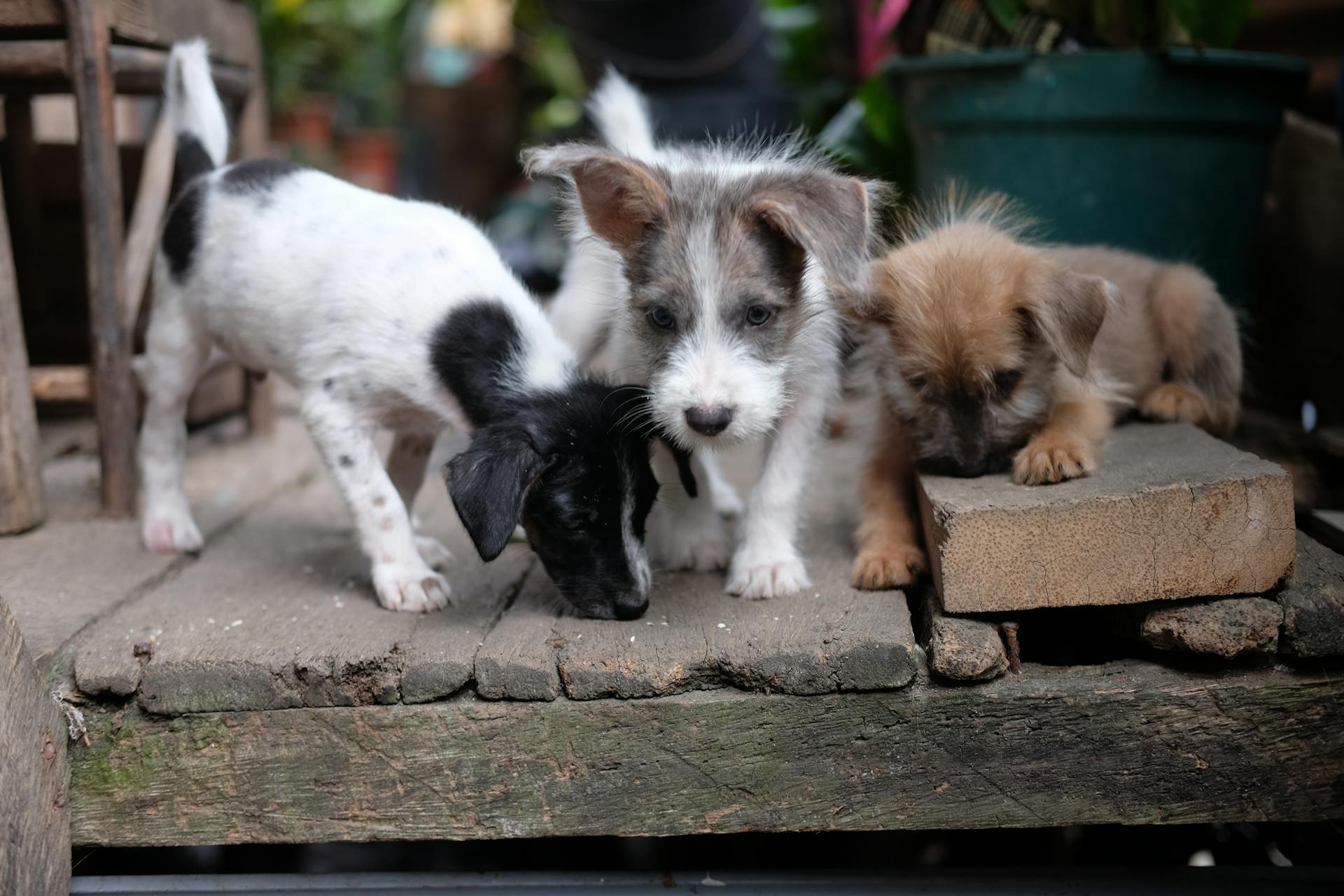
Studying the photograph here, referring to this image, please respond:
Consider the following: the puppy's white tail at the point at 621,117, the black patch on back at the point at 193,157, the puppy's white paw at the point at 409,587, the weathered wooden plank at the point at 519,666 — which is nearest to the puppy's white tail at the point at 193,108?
the black patch on back at the point at 193,157

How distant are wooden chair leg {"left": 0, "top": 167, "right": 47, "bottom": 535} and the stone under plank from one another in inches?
123

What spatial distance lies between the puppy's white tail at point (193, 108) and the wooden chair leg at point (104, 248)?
22 centimetres

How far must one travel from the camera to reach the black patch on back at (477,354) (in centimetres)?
347

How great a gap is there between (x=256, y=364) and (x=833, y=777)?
247cm

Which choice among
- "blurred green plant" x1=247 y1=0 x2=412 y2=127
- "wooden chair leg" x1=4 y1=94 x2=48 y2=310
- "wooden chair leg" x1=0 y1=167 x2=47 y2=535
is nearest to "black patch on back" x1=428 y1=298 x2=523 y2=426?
"wooden chair leg" x1=0 y1=167 x2=47 y2=535

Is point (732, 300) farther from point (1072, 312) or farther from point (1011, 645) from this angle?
point (1011, 645)

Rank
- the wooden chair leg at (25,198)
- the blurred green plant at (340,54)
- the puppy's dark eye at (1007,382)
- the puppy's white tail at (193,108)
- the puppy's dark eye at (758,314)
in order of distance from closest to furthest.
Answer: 1. the puppy's dark eye at (758,314)
2. the puppy's dark eye at (1007,382)
3. the puppy's white tail at (193,108)
4. the wooden chair leg at (25,198)
5. the blurred green plant at (340,54)

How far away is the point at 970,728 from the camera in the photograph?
303cm

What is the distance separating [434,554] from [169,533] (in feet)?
3.07

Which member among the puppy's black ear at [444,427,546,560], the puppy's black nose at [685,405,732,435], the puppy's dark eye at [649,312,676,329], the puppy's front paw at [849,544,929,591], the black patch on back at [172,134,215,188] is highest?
the black patch on back at [172,134,215,188]

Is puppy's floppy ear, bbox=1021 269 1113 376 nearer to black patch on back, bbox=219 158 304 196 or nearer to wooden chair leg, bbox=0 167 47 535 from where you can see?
black patch on back, bbox=219 158 304 196

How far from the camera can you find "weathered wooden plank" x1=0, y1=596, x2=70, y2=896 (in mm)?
2787

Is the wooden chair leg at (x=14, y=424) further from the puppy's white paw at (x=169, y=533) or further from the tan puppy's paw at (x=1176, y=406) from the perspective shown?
the tan puppy's paw at (x=1176, y=406)

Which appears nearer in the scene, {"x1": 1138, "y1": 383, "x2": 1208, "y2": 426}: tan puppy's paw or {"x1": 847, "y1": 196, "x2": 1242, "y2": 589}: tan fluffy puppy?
{"x1": 847, "y1": 196, "x2": 1242, "y2": 589}: tan fluffy puppy
